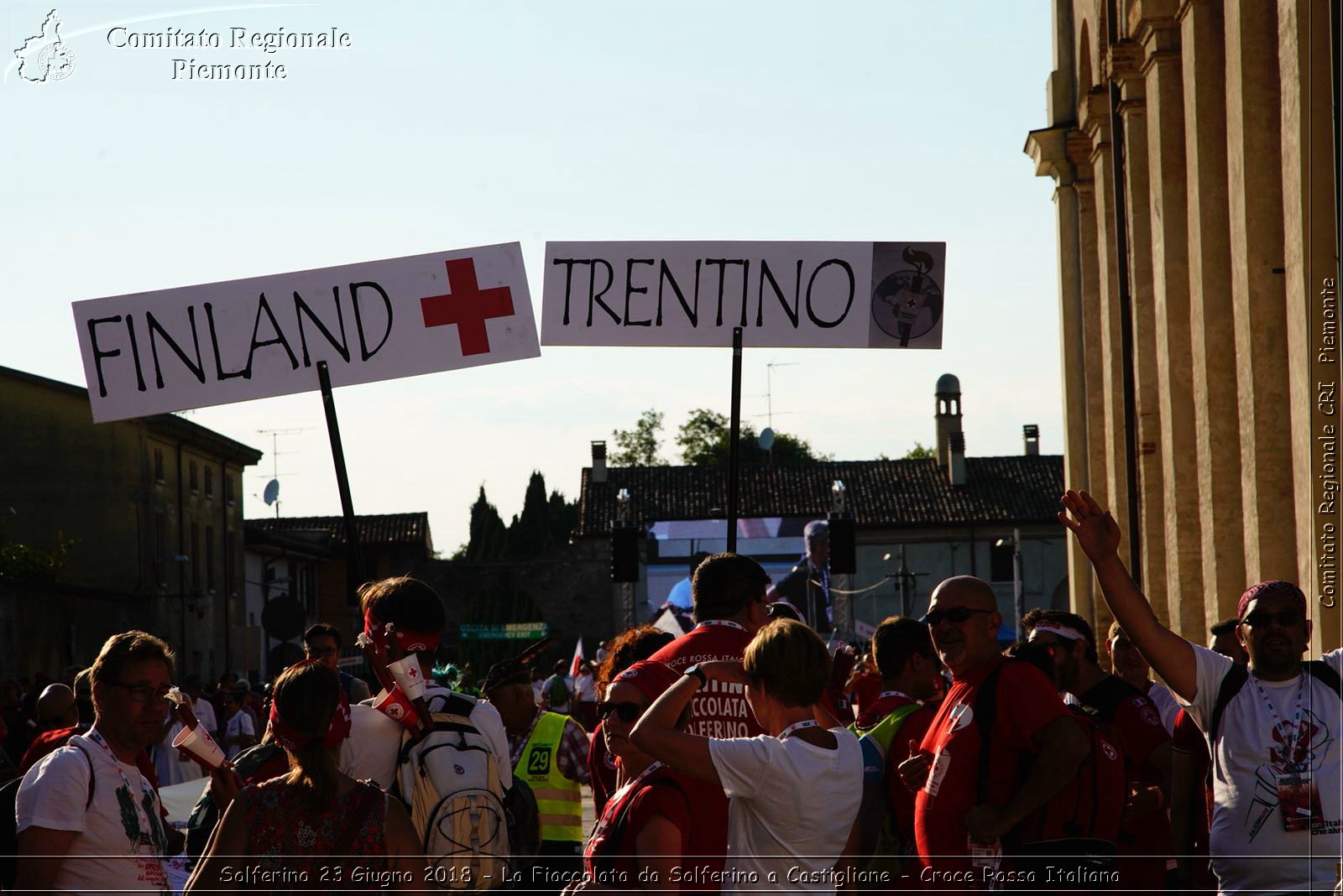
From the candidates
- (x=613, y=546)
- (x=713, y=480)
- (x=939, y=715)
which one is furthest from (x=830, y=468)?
(x=939, y=715)

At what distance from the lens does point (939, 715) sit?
17.6ft

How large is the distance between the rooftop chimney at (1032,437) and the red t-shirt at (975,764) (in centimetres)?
8618

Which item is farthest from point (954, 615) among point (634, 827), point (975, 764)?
point (634, 827)

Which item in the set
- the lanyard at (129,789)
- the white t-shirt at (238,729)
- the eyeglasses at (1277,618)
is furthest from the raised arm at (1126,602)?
the white t-shirt at (238,729)

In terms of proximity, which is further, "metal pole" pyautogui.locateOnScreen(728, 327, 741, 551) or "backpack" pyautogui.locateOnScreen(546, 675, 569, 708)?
"backpack" pyautogui.locateOnScreen(546, 675, 569, 708)

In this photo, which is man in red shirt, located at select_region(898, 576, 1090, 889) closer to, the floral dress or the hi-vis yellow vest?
the floral dress

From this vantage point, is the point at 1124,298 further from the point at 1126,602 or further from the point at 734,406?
the point at 1126,602

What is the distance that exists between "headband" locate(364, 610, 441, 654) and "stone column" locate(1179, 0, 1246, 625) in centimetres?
1043

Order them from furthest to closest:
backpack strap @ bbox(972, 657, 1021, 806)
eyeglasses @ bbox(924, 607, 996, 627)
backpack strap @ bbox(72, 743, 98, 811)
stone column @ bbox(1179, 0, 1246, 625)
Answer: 1. stone column @ bbox(1179, 0, 1246, 625)
2. eyeglasses @ bbox(924, 607, 996, 627)
3. backpack strap @ bbox(972, 657, 1021, 806)
4. backpack strap @ bbox(72, 743, 98, 811)

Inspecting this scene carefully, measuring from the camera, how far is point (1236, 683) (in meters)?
5.21

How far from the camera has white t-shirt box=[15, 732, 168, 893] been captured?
4.59 m

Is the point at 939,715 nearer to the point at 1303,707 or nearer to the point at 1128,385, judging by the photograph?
the point at 1303,707

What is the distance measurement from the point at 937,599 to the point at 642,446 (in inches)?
4069

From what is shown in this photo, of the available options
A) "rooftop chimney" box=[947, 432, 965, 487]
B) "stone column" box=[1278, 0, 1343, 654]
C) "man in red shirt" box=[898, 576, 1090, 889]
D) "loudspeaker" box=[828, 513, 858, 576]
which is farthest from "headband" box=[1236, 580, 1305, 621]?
"rooftop chimney" box=[947, 432, 965, 487]
